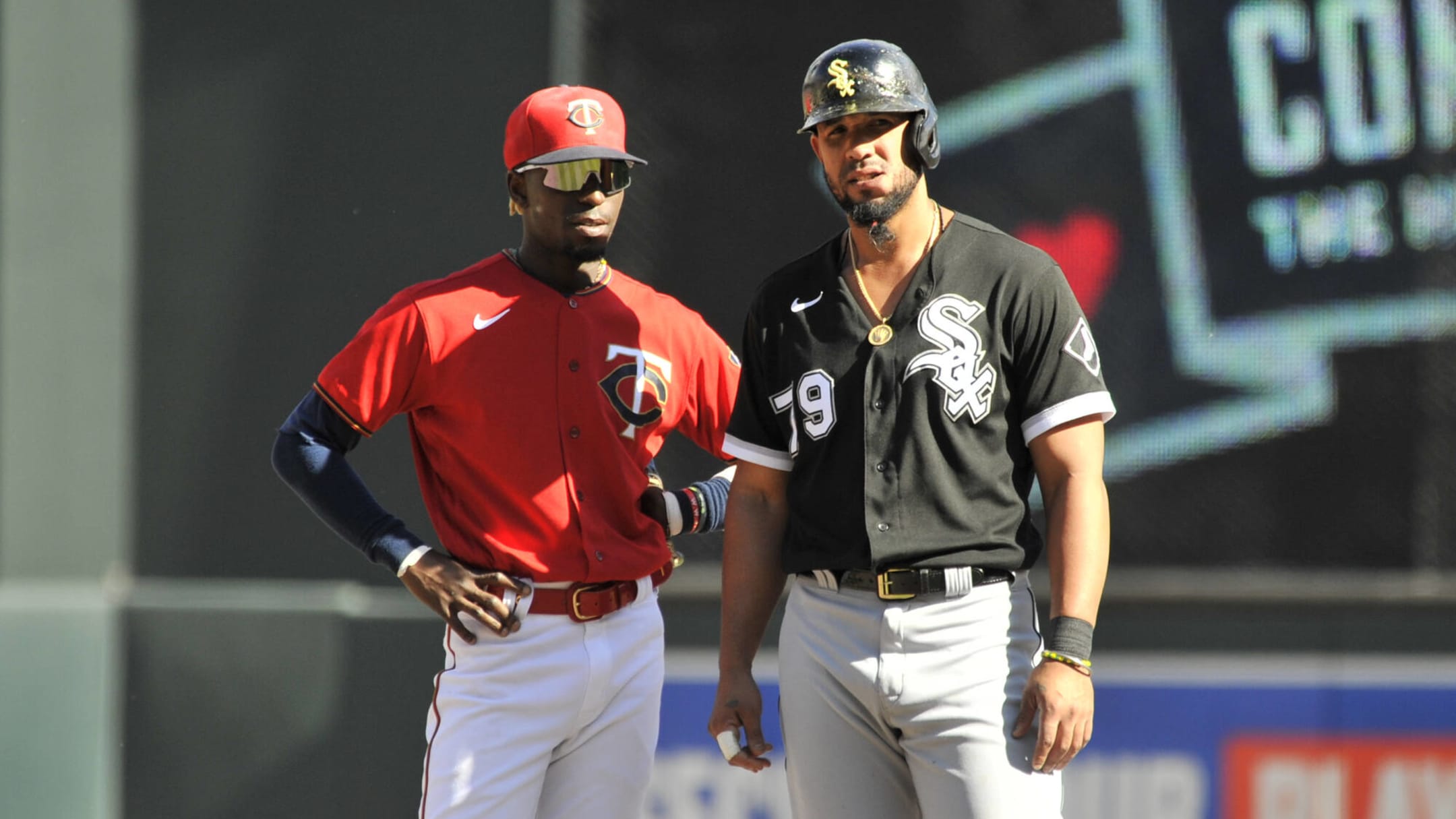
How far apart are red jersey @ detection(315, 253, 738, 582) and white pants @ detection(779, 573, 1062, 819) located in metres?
0.62

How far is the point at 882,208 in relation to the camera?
2.58 meters

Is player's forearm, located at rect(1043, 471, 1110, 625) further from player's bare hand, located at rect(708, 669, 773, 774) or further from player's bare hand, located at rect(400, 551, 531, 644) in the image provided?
player's bare hand, located at rect(400, 551, 531, 644)

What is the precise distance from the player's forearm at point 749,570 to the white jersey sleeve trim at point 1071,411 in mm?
536

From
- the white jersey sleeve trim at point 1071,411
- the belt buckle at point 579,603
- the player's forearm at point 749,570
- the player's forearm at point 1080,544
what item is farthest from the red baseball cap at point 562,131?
the player's forearm at point 1080,544

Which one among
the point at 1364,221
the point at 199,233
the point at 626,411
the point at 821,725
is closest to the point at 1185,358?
the point at 1364,221

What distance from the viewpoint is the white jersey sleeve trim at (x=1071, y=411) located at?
8.02ft

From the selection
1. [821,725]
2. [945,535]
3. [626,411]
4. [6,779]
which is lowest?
[6,779]

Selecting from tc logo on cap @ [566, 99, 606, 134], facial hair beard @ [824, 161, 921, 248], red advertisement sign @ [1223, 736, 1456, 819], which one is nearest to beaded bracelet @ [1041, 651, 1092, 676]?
facial hair beard @ [824, 161, 921, 248]

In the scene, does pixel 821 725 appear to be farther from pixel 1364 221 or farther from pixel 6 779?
pixel 6 779

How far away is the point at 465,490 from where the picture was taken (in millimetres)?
2980

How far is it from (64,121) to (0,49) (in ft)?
0.96

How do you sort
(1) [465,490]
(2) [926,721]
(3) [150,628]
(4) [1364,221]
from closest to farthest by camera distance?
1. (2) [926,721]
2. (1) [465,490]
3. (4) [1364,221]
4. (3) [150,628]

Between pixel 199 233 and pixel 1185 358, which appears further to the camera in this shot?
pixel 199 233

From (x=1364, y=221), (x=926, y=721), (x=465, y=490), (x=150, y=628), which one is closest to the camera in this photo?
(x=926, y=721)
